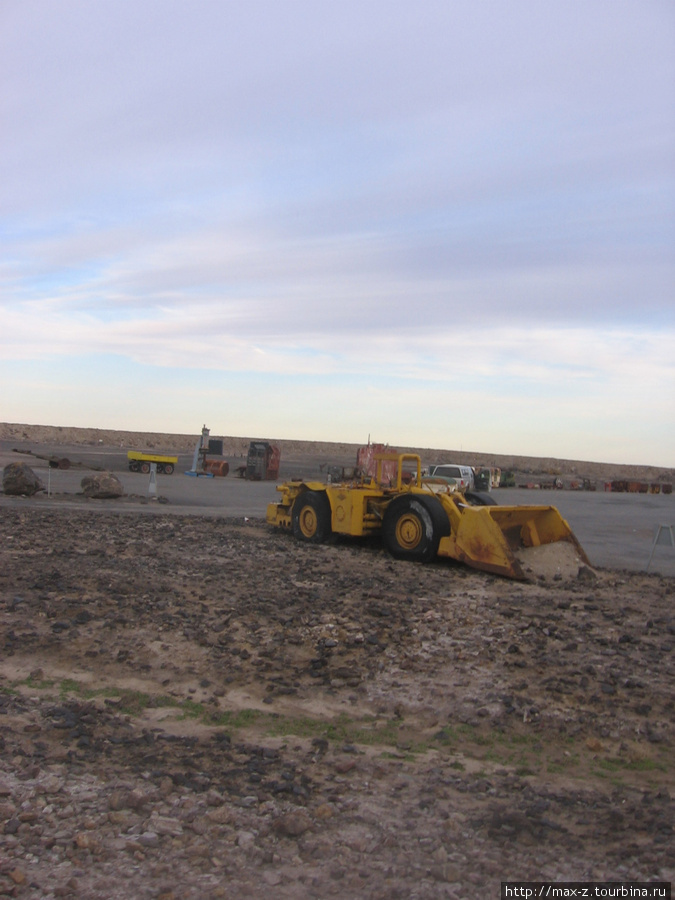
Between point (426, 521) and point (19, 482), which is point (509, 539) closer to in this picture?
point (426, 521)

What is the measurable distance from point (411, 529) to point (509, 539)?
1671 millimetres

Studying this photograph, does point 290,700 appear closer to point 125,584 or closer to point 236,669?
point 236,669

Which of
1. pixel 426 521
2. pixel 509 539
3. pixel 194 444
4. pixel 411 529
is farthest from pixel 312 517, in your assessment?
pixel 194 444

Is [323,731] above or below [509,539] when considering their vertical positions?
below

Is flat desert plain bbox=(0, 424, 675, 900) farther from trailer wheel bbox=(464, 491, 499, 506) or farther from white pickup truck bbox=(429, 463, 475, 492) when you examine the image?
white pickup truck bbox=(429, 463, 475, 492)

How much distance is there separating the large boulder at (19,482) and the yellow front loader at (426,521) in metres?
11.3

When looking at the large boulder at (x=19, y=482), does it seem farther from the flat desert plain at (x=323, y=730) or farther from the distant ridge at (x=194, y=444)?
the distant ridge at (x=194, y=444)

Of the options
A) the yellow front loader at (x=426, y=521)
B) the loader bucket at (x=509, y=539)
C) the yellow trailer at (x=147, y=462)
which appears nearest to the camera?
the loader bucket at (x=509, y=539)

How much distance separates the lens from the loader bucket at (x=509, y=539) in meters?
11.9

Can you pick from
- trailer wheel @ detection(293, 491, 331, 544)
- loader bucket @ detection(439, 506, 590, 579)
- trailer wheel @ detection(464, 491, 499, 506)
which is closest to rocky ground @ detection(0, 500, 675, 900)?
loader bucket @ detection(439, 506, 590, 579)

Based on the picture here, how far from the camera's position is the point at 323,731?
6.28 meters

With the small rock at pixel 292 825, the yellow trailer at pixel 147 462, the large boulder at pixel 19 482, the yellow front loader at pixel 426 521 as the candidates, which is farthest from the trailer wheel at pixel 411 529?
the yellow trailer at pixel 147 462

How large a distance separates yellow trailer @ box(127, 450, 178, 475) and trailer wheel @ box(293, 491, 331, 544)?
1043 inches

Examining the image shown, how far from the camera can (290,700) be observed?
22.9 ft
